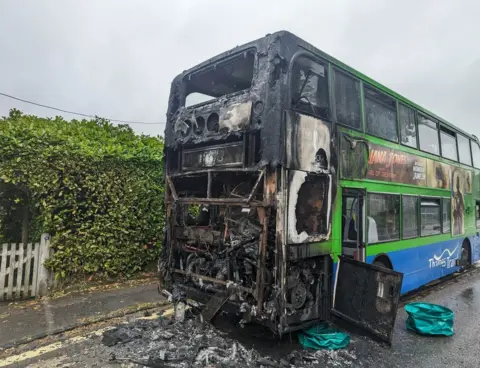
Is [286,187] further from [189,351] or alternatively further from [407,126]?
[407,126]

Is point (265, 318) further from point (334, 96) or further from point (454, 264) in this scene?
point (454, 264)

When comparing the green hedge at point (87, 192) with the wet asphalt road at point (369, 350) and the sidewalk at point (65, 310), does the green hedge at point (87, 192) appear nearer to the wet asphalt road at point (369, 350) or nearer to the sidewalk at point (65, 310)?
the sidewalk at point (65, 310)

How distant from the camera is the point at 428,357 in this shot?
4.24 m

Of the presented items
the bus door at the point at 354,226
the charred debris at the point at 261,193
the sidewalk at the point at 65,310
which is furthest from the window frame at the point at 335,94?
the sidewalk at the point at 65,310

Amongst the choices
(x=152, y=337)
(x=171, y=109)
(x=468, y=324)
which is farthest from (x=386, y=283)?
(x=171, y=109)

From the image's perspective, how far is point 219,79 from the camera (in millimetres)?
5438

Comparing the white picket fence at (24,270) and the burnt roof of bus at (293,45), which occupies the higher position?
the burnt roof of bus at (293,45)

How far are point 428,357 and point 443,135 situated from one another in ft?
18.1

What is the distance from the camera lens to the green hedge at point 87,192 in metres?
5.78

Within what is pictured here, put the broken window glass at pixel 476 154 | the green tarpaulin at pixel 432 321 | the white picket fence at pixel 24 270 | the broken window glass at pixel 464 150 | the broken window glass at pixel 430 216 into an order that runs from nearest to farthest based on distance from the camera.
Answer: the green tarpaulin at pixel 432 321, the white picket fence at pixel 24 270, the broken window glass at pixel 430 216, the broken window glass at pixel 464 150, the broken window glass at pixel 476 154

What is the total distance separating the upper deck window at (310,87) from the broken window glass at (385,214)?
1807mm

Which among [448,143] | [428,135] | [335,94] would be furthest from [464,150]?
[335,94]

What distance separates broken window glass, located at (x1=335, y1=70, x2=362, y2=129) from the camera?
4.78 meters

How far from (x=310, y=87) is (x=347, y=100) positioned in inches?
34.8
